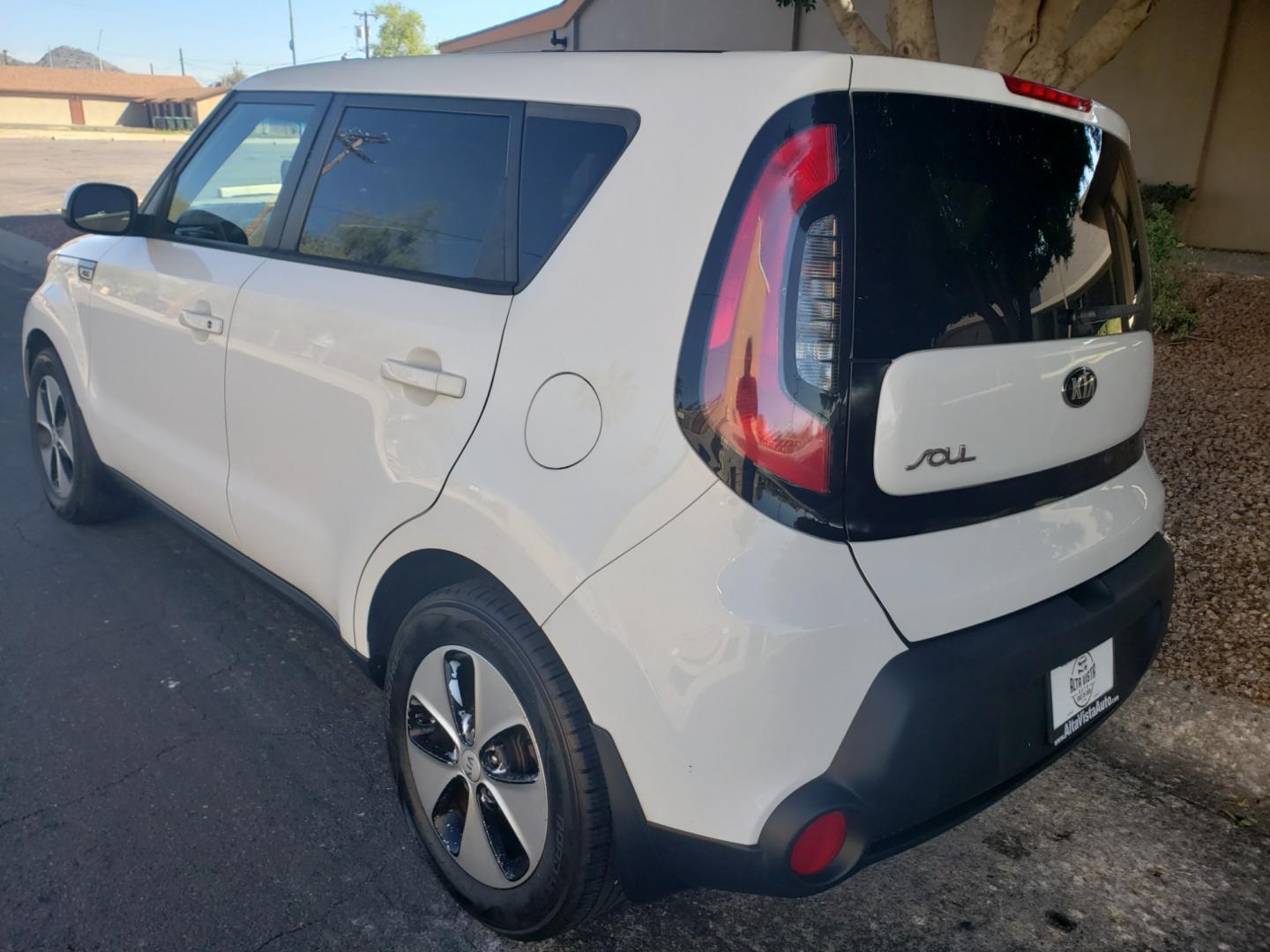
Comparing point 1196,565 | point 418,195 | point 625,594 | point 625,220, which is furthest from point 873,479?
point 1196,565

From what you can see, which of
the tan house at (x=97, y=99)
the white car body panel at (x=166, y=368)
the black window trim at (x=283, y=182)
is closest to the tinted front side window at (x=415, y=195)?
the black window trim at (x=283, y=182)

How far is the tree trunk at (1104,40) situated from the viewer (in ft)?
21.1

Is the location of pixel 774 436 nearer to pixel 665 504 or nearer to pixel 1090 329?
pixel 665 504

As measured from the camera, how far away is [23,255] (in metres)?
12.7

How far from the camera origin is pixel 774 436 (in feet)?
5.98

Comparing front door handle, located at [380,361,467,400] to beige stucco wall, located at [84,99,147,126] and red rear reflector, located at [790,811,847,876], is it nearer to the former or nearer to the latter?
red rear reflector, located at [790,811,847,876]

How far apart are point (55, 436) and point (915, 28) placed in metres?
5.67

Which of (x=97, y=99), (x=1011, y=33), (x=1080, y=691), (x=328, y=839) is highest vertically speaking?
(x=97, y=99)

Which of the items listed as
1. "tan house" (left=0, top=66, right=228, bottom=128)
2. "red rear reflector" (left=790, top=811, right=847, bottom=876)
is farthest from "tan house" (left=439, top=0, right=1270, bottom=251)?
"tan house" (left=0, top=66, right=228, bottom=128)

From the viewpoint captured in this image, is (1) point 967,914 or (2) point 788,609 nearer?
(2) point 788,609

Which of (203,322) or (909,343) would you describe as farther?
(203,322)

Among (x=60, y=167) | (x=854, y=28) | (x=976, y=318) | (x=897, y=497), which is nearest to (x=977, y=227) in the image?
(x=976, y=318)

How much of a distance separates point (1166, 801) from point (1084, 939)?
0.74 metres

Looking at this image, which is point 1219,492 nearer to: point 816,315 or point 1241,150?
point 816,315
